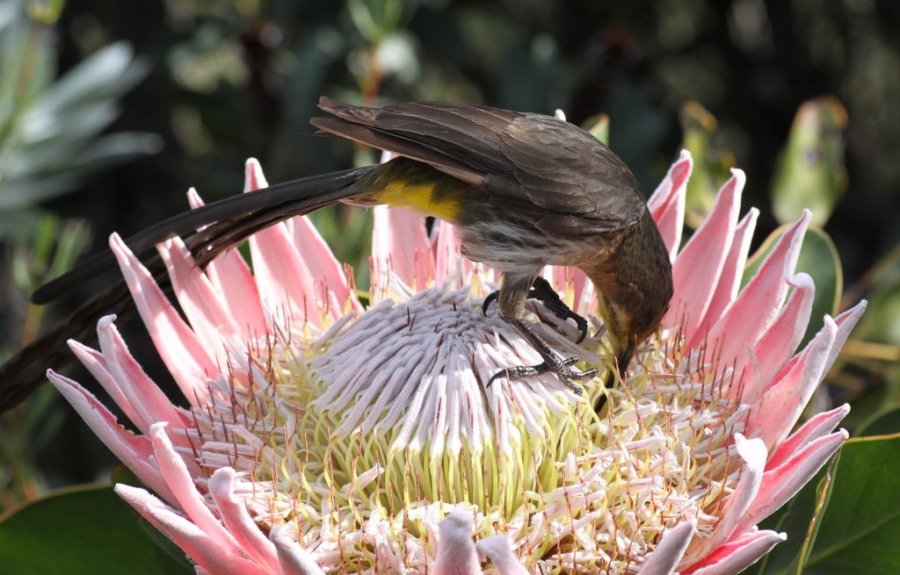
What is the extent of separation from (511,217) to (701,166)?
65 cm

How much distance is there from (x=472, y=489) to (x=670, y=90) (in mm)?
2567

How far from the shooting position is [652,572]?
1.28 metres

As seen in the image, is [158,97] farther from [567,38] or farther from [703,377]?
[703,377]

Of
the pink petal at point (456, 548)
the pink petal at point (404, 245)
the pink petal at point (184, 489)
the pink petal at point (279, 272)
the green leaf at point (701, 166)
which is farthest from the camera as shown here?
the green leaf at point (701, 166)

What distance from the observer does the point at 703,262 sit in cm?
186

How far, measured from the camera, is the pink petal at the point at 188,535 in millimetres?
1338

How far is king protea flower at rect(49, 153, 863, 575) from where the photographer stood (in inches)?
55.9

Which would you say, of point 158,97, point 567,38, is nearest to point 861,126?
point 567,38

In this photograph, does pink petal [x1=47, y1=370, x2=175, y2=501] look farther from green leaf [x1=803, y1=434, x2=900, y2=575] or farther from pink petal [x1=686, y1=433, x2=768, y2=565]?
green leaf [x1=803, y1=434, x2=900, y2=575]

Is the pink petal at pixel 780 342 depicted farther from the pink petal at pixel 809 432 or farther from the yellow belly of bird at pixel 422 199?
the yellow belly of bird at pixel 422 199

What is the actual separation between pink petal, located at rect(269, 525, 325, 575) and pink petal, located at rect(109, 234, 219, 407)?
496 mm

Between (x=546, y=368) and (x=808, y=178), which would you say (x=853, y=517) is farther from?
(x=808, y=178)

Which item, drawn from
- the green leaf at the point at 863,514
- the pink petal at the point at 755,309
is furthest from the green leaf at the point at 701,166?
the green leaf at the point at 863,514

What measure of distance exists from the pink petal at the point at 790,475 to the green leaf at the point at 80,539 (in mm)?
731
